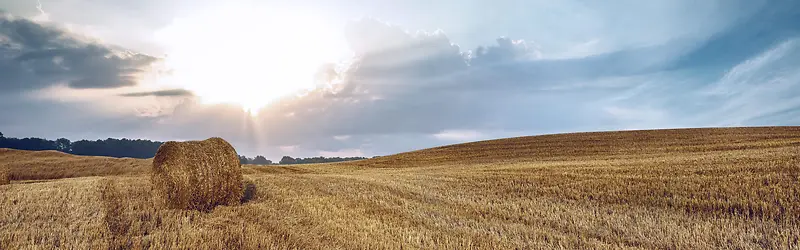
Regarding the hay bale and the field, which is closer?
the field

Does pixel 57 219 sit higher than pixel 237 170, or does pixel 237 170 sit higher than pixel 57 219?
pixel 237 170

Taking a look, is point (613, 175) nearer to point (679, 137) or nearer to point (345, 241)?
point (345, 241)

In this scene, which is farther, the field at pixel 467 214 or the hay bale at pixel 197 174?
the hay bale at pixel 197 174

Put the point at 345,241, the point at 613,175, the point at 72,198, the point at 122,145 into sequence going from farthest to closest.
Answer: the point at 122,145 < the point at 613,175 < the point at 72,198 < the point at 345,241

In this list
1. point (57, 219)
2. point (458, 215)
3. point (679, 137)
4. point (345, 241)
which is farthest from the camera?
point (679, 137)

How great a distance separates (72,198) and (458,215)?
8.82 m

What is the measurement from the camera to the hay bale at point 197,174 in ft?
32.8

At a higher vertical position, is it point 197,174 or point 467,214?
point 197,174

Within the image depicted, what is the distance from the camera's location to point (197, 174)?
33.9 ft

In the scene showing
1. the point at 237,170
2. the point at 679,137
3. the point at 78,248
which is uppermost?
the point at 679,137

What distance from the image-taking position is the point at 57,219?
7816mm

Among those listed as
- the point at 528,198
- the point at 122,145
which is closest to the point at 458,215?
the point at 528,198

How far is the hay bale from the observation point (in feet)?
32.8

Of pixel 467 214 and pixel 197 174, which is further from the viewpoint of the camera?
pixel 197 174
